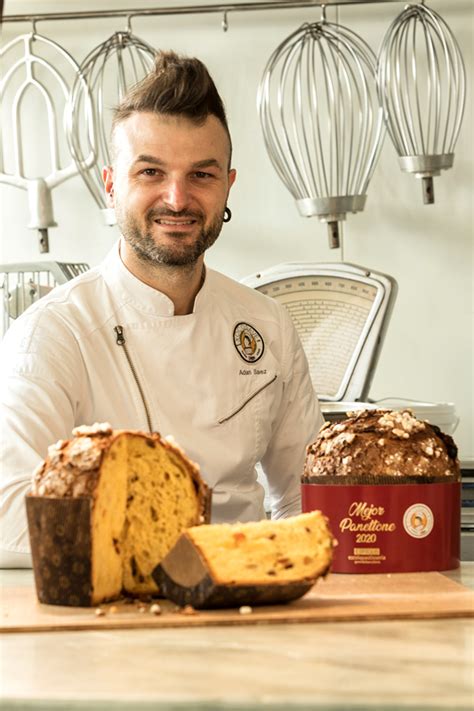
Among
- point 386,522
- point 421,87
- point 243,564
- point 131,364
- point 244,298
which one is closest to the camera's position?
point 243,564

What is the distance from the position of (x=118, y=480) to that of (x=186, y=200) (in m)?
0.86

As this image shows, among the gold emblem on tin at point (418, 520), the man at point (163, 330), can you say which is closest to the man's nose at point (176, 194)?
the man at point (163, 330)

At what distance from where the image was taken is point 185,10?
8.74 feet

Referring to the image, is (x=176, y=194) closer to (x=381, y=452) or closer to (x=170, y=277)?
(x=170, y=277)

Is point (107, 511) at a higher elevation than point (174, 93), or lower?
lower

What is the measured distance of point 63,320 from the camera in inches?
72.2

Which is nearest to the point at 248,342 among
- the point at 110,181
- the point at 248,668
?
the point at 110,181

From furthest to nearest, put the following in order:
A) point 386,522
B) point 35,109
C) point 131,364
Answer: point 35,109 → point 131,364 → point 386,522

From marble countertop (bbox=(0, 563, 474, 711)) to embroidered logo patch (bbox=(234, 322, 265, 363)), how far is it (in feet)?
3.29

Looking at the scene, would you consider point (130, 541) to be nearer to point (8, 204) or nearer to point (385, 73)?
point (385, 73)

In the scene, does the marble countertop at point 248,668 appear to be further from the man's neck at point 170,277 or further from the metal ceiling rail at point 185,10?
the metal ceiling rail at point 185,10

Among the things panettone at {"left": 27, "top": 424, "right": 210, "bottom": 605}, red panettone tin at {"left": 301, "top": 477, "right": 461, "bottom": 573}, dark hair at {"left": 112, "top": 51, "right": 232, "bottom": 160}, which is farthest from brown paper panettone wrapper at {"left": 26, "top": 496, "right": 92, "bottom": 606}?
dark hair at {"left": 112, "top": 51, "right": 232, "bottom": 160}

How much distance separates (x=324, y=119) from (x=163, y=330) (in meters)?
1.02

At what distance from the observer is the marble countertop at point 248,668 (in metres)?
0.67
